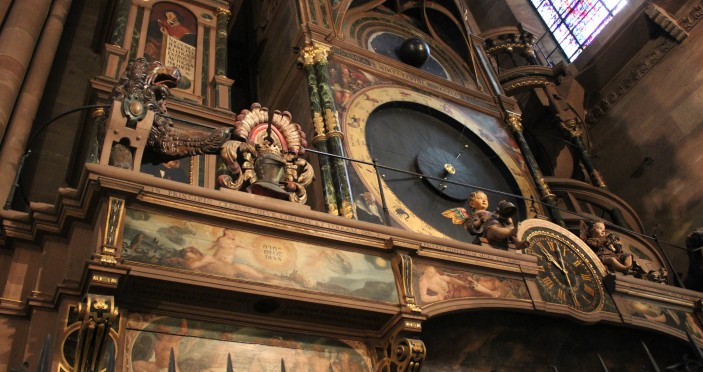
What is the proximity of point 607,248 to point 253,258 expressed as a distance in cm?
398

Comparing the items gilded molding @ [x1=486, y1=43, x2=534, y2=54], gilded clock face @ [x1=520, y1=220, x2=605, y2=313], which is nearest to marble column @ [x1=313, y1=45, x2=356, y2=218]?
gilded clock face @ [x1=520, y1=220, x2=605, y2=313]

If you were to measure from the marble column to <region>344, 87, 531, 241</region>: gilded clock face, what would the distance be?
214mm

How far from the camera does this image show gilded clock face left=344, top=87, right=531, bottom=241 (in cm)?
743

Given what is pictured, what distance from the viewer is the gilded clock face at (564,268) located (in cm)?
577

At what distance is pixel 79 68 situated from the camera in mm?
9445

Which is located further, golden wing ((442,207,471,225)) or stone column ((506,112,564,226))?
stone column ((506,112,564,226))

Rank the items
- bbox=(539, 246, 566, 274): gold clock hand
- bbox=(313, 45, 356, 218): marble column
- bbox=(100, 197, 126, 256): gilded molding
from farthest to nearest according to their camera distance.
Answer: bbox=(313, 45, 356, 218): marble column < bbox=(539, 246, 566, 274): gold clock hand < bbox=(100, 197, 126, 256): gilded molding

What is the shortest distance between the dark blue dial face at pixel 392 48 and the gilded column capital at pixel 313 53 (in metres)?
1.27

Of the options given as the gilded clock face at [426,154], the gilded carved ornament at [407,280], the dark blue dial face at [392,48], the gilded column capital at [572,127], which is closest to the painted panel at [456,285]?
→ the gilded carved ornament at [407,280]

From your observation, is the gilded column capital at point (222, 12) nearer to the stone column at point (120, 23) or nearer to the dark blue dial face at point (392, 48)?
the stone column at point (120, 23)

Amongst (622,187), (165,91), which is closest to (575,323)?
(165,91)

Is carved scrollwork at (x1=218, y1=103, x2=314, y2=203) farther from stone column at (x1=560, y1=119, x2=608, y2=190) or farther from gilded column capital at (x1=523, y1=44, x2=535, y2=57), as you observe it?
gilded column capital at (x1=523, y1=44, x2=535, y2=57)

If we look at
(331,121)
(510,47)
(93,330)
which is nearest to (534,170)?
(331,121)

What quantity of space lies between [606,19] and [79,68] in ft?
33.5
